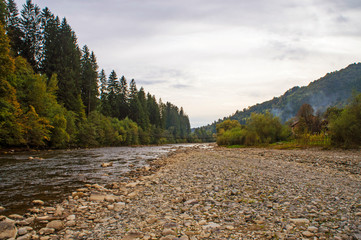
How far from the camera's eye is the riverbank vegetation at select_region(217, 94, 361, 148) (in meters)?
22.8

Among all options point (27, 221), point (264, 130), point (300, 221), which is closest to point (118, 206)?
point (27, 221)

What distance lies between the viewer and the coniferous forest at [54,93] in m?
23.5

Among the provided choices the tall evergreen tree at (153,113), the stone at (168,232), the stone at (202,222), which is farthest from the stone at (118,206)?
the tall evergreen tree at (153,113)

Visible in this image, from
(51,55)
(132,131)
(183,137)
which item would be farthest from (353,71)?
(51,55)

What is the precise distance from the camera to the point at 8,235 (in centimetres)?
443

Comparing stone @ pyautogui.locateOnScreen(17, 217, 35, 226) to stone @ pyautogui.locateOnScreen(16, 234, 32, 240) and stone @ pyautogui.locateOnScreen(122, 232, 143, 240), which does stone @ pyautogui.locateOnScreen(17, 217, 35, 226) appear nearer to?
stone @ pyautogui.locateOnScreen(16, 234, 32, 240)

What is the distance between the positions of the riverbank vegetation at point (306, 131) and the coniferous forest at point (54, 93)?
3650 centimetres

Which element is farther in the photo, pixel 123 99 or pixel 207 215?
pixel 123 99

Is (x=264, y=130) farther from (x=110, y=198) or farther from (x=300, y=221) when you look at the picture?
(x=300, y=221)

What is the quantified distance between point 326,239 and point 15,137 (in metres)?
31.1

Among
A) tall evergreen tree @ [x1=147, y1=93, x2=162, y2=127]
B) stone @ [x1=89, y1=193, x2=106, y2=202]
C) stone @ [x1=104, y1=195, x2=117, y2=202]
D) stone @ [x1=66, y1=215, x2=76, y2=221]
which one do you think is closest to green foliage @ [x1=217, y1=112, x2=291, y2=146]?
stone @ [x1=104, y1=195, x2=117, y2=202]

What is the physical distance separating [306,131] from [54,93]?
154ft

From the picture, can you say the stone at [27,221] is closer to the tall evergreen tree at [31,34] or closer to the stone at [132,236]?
the stone at [132,236]

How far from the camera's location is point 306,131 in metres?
30.7
